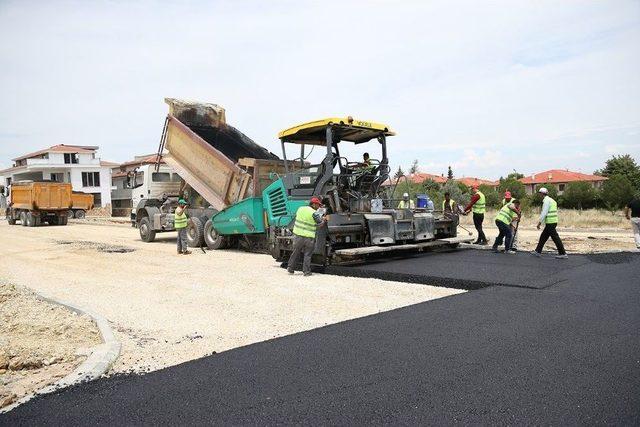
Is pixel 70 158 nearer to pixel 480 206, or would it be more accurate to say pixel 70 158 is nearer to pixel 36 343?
pixel 480 206

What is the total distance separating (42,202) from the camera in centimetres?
2122

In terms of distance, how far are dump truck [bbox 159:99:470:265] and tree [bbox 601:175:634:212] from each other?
85.7ft

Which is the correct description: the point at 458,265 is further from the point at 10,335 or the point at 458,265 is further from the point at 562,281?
the point at 10,335

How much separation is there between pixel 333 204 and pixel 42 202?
1796 centimetres

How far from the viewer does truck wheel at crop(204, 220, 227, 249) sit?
1080cm

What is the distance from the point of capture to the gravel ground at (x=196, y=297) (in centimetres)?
424

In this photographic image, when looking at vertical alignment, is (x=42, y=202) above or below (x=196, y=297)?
above

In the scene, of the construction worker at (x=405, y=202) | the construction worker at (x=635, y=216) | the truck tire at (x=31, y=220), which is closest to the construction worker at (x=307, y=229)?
the construction worker at (x=405, y=202)

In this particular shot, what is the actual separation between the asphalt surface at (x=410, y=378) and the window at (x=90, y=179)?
4468 cm

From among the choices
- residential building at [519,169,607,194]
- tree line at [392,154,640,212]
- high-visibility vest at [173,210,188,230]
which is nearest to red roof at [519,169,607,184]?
residential building at [519,169,607,194]

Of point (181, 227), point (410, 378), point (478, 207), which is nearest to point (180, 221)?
point (181, 227)

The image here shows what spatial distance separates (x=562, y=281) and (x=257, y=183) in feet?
18.8

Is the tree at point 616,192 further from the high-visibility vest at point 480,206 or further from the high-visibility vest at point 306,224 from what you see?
the high-visibility vest at point 306,224

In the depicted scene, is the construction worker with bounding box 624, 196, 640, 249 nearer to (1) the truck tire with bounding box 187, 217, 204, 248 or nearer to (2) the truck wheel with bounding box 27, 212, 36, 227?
(1) the truck tire with bounding box 187, 217, 204, 248
